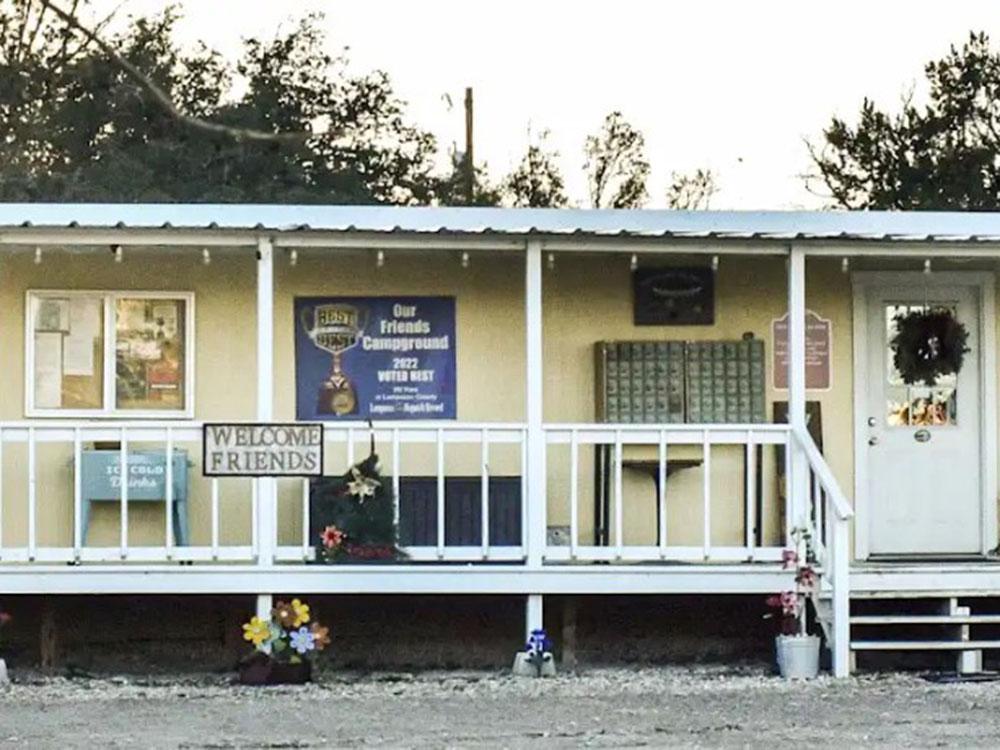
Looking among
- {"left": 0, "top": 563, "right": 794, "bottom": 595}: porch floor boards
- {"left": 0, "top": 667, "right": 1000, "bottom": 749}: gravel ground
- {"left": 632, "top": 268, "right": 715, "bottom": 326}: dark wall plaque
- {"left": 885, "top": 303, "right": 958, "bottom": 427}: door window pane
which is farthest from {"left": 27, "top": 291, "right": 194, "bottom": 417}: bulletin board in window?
{"left": 885, "top": 303, "right": 958, "bottom": 427}: door window pane

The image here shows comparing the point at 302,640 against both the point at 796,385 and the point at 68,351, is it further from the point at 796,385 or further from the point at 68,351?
the point at 796,385

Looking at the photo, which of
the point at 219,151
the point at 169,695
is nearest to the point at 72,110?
the point at 219,151

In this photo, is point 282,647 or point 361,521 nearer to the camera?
point 282,647

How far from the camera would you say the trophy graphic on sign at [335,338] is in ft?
47.9

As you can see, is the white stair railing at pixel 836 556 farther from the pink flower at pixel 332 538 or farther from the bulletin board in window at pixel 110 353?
the bulletin board in window at pixel 110 353

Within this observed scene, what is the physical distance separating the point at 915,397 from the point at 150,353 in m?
5.14

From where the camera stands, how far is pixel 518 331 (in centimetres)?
1472

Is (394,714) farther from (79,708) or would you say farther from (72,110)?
(72,110)

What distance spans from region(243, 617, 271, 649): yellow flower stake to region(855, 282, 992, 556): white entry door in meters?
4.29

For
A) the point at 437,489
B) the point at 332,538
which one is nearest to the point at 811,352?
the point at 437,489

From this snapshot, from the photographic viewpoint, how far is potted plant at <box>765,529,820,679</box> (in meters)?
13.2

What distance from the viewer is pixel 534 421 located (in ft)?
44.2

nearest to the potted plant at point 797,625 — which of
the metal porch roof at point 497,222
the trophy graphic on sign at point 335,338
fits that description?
the metal porch roof at point 497,222

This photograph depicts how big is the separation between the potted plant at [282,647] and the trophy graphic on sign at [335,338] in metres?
1.85
